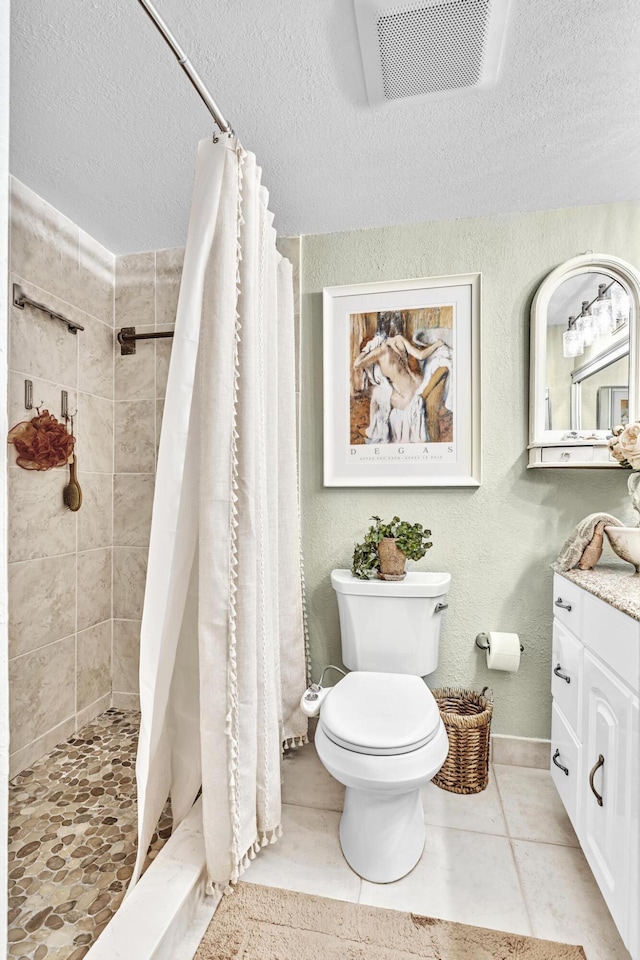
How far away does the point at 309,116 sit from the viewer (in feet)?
4.95

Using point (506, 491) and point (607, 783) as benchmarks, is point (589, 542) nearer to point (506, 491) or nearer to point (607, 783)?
point (506, 491)

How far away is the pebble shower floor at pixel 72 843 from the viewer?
125 centimetres

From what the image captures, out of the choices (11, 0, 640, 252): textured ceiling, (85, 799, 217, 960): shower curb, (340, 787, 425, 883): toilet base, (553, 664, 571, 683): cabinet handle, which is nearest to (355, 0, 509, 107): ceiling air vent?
(11, 0, 640, 252): textured ceiling

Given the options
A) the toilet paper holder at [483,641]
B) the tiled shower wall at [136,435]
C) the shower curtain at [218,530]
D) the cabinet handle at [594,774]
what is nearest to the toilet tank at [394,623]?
the toilet paper holder at [483,641]

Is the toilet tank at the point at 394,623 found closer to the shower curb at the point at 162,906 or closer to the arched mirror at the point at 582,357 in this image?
the arched mirror at the point at 582,357

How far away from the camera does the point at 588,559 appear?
171 centimetres

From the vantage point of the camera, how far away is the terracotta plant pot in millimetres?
1938

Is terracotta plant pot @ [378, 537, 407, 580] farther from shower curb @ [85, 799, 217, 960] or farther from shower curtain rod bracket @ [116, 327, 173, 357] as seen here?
shower curtain rod bracket @ [116, 327, 173, 357]

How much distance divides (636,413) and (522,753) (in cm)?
139

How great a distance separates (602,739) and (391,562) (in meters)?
0.85

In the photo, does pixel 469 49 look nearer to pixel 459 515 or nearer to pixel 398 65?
pixel 398 65

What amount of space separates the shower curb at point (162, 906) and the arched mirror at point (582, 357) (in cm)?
169

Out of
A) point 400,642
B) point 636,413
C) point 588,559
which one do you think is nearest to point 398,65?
point 636,413

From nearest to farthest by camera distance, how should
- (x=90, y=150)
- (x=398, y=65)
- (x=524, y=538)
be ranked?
(x=398, y=65)
(x=90, y=150)
(x=524, y=538)
